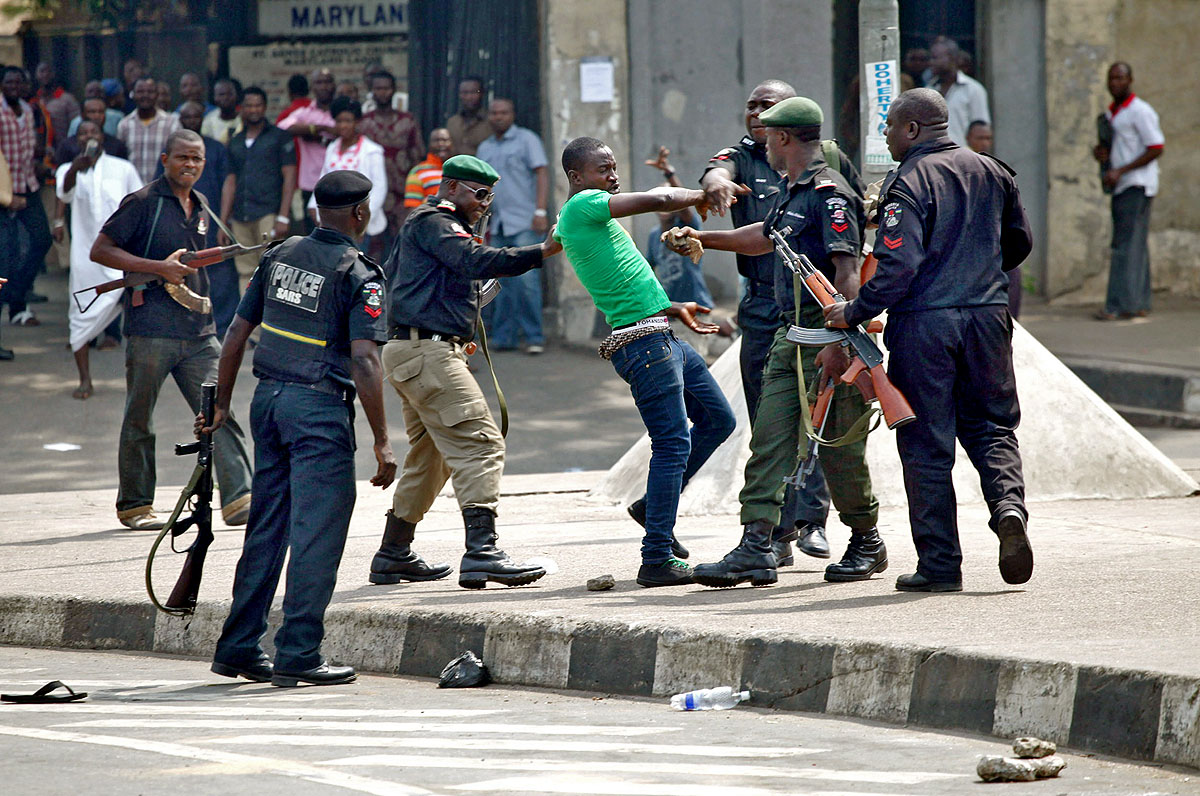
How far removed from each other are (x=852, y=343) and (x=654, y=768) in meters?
2.02

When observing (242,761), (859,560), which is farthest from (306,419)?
(859,560)

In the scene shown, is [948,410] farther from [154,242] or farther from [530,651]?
[154,242]

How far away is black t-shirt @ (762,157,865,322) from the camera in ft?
19.1

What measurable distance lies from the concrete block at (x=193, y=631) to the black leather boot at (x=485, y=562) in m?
0.87

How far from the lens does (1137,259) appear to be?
527 inches

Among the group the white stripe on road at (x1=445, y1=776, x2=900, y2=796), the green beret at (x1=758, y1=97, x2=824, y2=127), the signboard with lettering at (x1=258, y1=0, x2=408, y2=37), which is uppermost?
the signboard with lettering at (x1=258, y1=0, x2=408, y2=37)

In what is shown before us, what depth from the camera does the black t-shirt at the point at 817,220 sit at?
5.82 m

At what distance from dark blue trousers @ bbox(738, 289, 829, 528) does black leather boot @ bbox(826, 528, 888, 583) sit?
0.96ft

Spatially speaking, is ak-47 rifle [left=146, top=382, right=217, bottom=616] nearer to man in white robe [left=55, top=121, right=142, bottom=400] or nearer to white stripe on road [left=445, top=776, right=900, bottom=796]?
white stripe on road [left=445, top=776, right=900, bottom=796]

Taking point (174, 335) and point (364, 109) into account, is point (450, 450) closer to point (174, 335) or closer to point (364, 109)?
point (174, 335)

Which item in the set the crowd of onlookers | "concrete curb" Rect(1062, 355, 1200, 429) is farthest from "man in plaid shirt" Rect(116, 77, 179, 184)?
"concrete curb" Rect(1062, 355, 1200, 429)

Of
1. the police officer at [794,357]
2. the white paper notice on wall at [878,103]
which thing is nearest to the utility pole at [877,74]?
the white paper notice on wall at [878,103]

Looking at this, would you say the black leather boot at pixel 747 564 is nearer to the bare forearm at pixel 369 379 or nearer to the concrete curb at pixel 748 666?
the concrete curb at pixel 748 666

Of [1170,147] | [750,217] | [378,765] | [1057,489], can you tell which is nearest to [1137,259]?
[1170,147]
